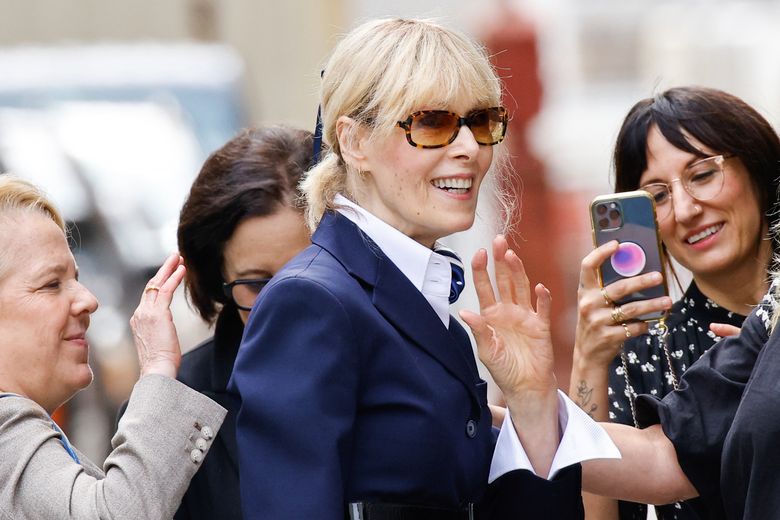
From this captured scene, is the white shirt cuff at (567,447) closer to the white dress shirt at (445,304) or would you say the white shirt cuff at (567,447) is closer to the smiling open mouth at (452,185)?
the white dress shirt at (445,304)

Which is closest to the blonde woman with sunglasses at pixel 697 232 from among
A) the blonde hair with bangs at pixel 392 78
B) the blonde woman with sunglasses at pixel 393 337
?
the blonde woman with sunglasses at pixel 393 337

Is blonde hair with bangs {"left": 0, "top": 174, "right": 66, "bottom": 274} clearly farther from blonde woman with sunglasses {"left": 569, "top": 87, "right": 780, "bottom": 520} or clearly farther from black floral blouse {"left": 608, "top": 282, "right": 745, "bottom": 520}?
black floral blouse {"left": 608, "top": 282, "right": 745, "bottom": 520}

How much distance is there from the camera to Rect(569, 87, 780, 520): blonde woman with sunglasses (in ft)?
11.1

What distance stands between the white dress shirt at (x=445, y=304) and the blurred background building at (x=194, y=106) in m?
0.39

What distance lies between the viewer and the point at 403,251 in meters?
2.82

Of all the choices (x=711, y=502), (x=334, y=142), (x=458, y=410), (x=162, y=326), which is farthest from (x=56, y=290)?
(x=711, y=502)

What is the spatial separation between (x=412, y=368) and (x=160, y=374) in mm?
507

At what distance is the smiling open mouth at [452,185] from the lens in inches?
111

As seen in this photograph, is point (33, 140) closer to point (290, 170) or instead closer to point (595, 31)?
point (290, 170)

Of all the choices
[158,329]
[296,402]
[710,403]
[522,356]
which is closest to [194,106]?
[158,329]

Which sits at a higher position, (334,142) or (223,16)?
(334,142)

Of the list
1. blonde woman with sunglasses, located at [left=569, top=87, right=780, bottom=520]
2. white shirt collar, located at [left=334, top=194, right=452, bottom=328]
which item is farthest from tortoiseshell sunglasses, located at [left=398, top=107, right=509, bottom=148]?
blonde woman with sunglasses, located at [left=569, top=87, right=780, bottom=520]

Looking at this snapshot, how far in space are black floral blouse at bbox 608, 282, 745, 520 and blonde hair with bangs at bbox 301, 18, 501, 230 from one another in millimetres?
874

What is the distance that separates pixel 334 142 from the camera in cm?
290
